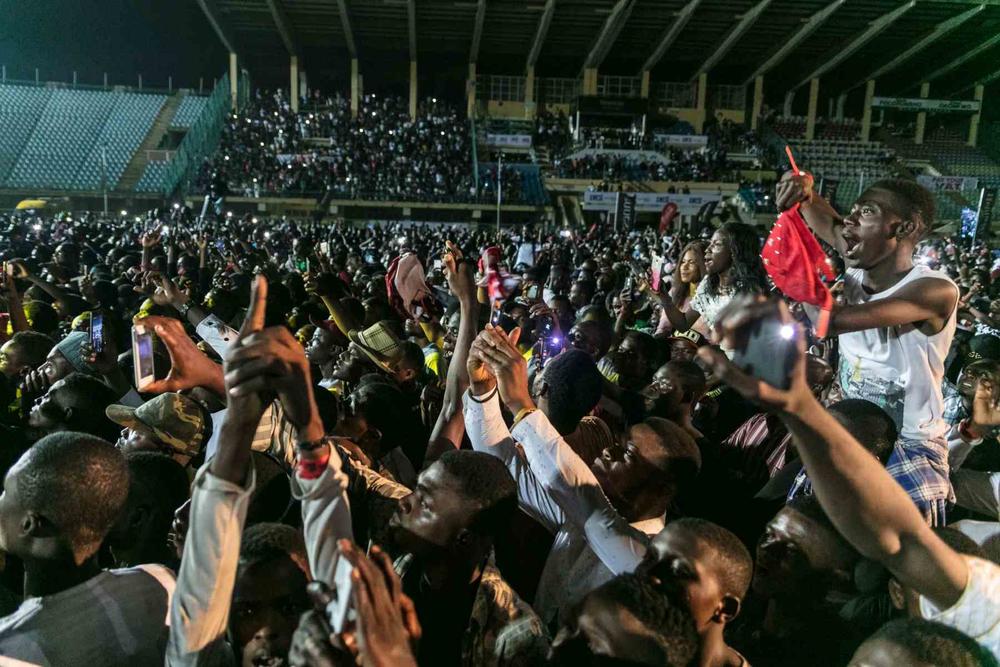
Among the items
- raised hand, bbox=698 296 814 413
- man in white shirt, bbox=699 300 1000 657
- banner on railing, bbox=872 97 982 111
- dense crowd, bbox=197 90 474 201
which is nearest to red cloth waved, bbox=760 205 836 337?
man in white shirt, bbox=699 300 1000 657

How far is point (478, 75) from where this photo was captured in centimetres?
3569

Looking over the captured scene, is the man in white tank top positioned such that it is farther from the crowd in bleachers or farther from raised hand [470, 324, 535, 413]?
the crowd in bleachers

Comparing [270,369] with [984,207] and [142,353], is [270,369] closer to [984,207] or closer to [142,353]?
[142,353]

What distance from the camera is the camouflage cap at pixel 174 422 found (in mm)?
2615

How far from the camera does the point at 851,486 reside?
1336mm

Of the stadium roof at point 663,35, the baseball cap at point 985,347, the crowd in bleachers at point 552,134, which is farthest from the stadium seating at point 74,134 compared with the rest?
the baseball cap at point 985,347

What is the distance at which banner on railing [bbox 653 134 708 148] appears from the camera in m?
33.5

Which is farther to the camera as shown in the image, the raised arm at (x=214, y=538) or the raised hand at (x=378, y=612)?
the raised arm at (x=214, y=538)

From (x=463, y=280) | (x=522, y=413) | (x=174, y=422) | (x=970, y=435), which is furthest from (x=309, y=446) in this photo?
(x=970, y=435)

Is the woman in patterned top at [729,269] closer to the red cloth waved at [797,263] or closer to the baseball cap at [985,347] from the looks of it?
the red cloth waved at [797,263]

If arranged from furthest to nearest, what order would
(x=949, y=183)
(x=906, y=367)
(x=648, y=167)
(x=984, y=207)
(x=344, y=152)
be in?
(x=648, y=167), (x=344, y=152), (x=949, y=183), (x=984, y=207), (x=906, y=367)

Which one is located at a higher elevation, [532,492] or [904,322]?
[904,322]

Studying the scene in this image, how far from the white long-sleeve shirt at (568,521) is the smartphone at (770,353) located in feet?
3.09

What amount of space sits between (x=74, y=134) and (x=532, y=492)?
37.4 metres
